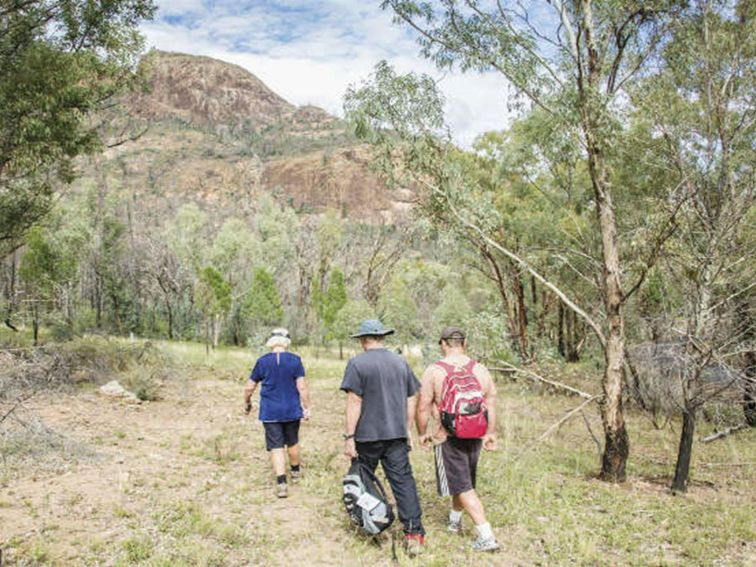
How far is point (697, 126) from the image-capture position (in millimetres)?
12680

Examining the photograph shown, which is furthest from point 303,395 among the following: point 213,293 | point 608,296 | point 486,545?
point 213,293

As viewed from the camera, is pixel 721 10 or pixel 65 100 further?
pixel 65 100

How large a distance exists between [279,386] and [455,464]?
2.41 metres

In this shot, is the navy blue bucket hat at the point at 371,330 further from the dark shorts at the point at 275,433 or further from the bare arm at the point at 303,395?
the dark shorts at the point at 275,433

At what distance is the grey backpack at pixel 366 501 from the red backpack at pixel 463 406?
83 centimetres

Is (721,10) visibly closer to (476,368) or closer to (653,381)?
(653,381)

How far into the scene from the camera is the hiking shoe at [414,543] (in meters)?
5.05

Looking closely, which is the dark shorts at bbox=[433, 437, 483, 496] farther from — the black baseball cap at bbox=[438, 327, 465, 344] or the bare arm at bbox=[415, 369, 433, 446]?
the black baseball cap at bbox=[438, 327, 465, 344]

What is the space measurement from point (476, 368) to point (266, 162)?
16225 cm

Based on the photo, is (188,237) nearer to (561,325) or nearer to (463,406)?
(561,325)

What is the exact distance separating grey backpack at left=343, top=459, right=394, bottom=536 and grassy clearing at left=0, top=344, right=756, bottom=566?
220 mm

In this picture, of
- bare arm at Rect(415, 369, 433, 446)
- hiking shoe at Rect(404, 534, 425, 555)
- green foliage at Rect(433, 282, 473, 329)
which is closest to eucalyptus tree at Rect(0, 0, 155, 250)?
bare arm at Rect(415, 369, 433, 446)

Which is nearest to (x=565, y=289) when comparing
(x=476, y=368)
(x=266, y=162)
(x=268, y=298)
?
(x=476, y=368)

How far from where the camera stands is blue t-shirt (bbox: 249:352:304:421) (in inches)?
268
